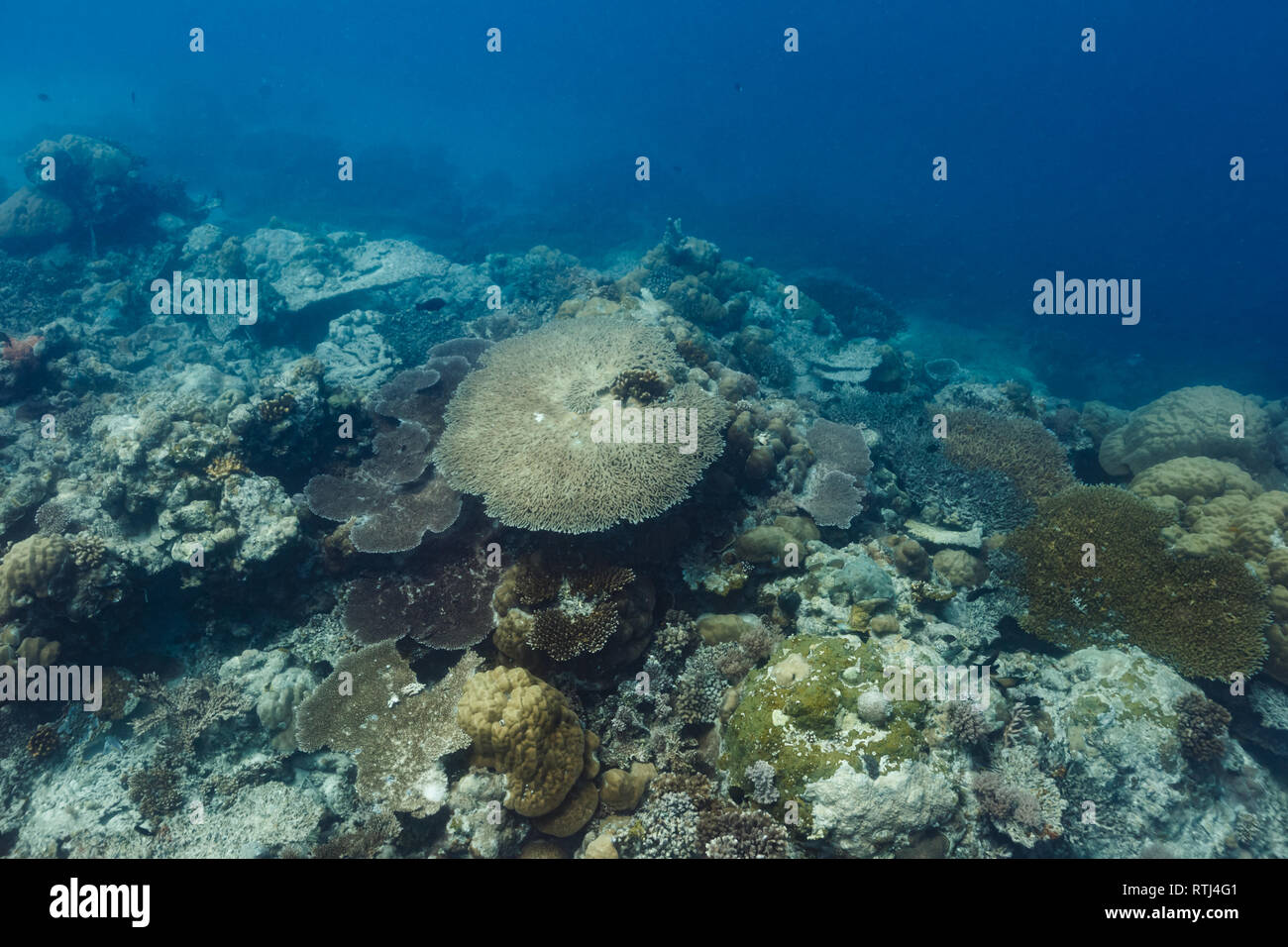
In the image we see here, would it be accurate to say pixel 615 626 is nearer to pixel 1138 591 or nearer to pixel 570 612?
pixel 570 612

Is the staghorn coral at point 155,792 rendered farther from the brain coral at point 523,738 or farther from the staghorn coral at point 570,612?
the staghorn coral at point 570,612

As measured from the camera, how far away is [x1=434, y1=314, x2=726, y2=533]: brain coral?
624cm

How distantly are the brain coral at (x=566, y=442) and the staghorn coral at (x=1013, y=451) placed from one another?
5.05 m

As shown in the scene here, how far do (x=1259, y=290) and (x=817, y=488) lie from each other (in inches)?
2538

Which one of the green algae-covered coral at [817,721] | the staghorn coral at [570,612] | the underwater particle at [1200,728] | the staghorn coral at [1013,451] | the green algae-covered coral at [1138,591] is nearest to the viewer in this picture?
the green algae-covered coral at [817,721]

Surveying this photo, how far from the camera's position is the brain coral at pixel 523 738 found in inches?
203

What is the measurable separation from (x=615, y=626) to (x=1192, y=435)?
10791mm

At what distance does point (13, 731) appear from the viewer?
250 inches

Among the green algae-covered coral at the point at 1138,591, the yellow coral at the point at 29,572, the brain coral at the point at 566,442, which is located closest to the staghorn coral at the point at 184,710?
the yellow coral at the point at 29,572

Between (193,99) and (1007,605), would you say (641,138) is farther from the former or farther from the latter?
(1007,605)

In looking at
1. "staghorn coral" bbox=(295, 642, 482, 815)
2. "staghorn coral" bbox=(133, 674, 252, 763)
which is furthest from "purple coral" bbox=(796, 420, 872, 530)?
"staghorn coral" bbox=(133, 674, 252, 763)

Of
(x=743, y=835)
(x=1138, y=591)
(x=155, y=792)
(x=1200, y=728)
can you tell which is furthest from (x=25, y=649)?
(x=1138, y=591)

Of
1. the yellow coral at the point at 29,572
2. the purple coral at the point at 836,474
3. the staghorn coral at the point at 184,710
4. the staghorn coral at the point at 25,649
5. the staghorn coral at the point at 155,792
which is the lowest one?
the staghorn coral at the point at 155,792
